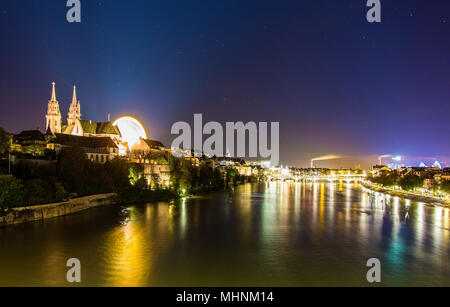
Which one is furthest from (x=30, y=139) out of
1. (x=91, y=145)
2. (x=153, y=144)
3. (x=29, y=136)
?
(x=153, y=144)

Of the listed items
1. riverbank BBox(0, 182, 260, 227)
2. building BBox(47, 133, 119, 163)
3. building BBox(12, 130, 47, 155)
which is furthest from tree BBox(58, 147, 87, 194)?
building BBox(47, 133, 119, 163)

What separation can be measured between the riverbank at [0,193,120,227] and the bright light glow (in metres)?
22.5

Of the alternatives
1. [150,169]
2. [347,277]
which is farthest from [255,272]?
[150,169]

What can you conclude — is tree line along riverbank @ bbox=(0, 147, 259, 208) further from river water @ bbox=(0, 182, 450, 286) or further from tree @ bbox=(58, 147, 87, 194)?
river water @ bbox=(0, 182, 450, 286)

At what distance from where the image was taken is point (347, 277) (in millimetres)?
9734

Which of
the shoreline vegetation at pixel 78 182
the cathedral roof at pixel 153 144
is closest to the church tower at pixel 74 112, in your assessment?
the cathedral roof at pixel 153 144

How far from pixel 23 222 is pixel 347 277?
13.2 metres

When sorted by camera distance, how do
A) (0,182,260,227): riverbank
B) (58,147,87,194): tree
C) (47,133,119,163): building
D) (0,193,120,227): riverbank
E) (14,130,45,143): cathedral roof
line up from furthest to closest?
(14,130,45,143): cathedral roof, (47,133,119,163): building, (58,147,87,194): tree, (0,182,260,227): riverbank, (0,193,120,227): riverbank

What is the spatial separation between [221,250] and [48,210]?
29.9 feet

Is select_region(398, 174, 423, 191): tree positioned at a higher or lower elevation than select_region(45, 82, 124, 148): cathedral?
lower

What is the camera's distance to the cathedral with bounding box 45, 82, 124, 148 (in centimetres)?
3880

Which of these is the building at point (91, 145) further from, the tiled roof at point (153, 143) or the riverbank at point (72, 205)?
the tiled roof at point (153, 143)
